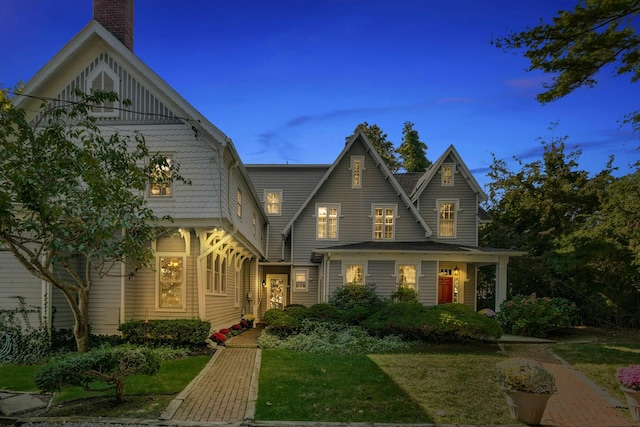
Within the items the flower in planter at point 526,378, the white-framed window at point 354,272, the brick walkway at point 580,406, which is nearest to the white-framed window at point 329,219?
the white-framed window at point 354,272

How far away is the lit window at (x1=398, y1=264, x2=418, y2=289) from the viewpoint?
19953 mm

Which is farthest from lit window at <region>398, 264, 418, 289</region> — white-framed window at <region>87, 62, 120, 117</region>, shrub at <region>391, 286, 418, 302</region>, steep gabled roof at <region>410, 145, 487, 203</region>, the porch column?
white-framed window at <region>87, 62, 120, 117</region>

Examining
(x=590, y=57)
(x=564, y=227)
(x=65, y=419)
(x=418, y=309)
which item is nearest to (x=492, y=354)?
(x=418, y=309)

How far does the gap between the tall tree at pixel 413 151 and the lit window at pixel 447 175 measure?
38.0ft

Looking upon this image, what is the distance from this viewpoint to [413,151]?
35656 mm

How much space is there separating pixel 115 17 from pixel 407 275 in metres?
15.3

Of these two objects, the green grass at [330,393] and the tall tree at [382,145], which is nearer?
the green grass at [330,393]

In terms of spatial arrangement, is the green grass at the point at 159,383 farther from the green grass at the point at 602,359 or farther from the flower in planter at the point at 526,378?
the green grass at the point at 602,359

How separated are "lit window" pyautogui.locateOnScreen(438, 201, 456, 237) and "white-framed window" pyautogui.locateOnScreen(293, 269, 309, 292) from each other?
747 centimetres

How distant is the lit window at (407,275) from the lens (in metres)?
20.0

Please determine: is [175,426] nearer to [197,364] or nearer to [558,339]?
[197,364]

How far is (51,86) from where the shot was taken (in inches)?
552

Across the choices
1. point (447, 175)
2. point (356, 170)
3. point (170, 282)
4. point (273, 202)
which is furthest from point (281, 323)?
point (447, 175)

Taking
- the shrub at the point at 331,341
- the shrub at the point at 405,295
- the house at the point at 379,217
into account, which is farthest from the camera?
the house at the point at 379,217
